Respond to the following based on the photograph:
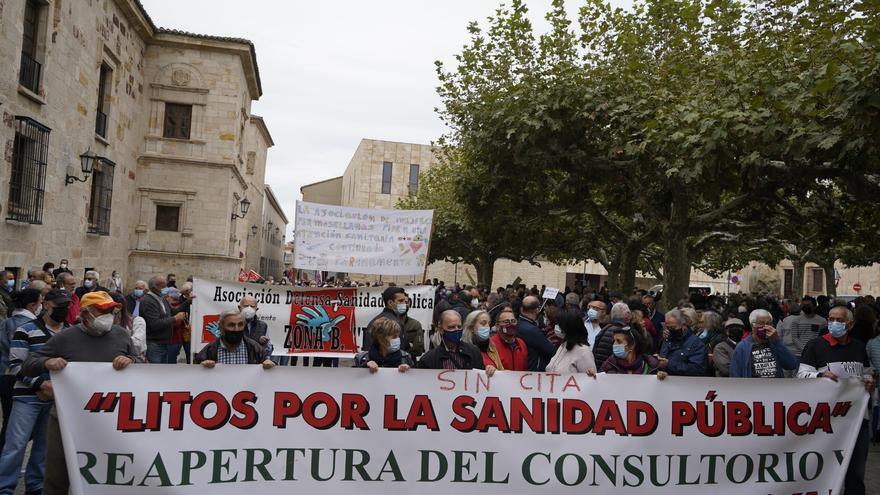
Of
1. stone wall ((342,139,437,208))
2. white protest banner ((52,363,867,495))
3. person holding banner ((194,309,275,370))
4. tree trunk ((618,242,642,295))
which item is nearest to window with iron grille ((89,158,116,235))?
tree trunk ((618,242,642,295))

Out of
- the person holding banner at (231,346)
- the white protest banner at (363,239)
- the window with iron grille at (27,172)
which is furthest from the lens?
the window with iron grille at (27,172)

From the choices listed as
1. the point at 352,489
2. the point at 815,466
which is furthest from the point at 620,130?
the point at 352,489

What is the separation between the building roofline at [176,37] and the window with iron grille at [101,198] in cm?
478

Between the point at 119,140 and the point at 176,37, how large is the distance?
502cm

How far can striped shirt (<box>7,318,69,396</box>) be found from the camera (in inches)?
198

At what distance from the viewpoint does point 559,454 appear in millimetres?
5035

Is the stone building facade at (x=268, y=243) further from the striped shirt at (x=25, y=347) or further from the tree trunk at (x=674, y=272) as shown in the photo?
the striped shirt at (x=25, y=347)

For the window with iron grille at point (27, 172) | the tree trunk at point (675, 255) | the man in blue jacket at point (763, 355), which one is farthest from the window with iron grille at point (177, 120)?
the man in blue jacket at point (763, 355)

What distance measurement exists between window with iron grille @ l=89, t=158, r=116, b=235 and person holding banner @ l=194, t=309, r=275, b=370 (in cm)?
1696

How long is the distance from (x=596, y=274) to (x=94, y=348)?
210 ft

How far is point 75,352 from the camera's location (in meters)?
4.88

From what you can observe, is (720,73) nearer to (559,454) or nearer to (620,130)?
(620,130)

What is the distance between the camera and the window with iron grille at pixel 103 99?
2111 cm

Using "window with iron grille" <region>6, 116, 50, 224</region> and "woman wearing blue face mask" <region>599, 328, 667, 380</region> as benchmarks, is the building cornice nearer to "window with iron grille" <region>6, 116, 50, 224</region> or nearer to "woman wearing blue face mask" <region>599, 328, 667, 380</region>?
"window with iron grille" <region>6, 116, 50, 224</region>
